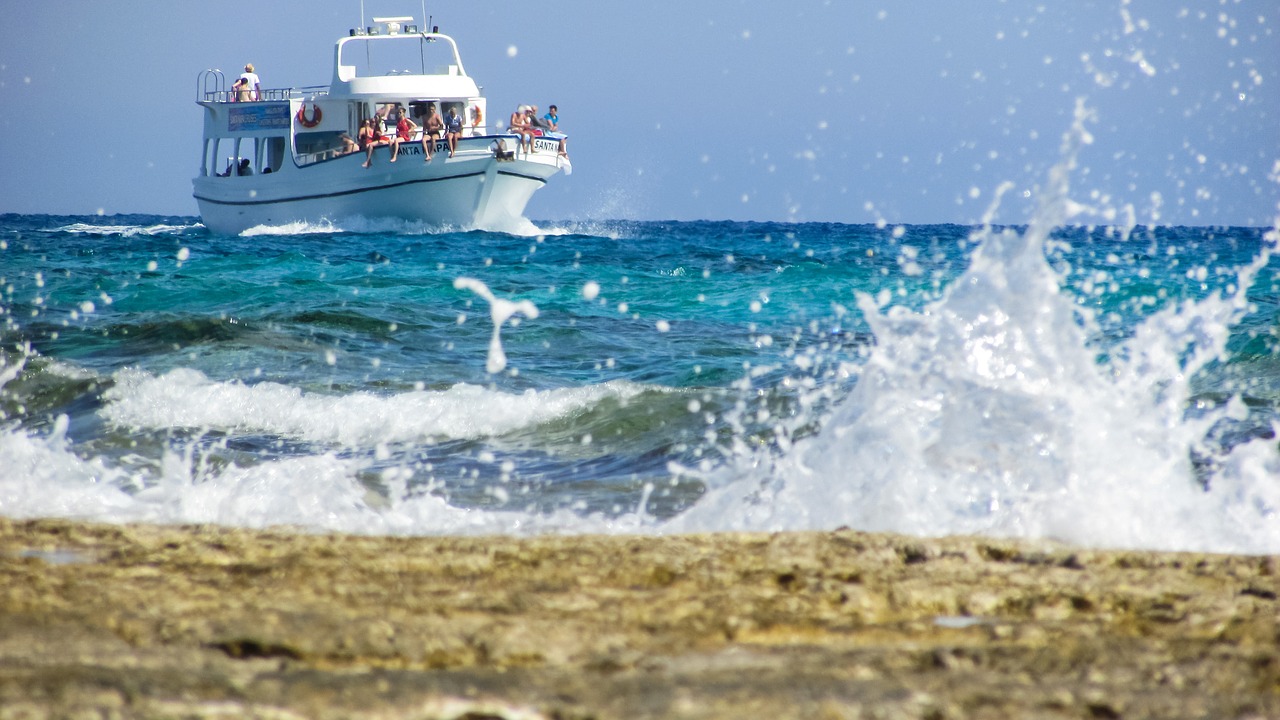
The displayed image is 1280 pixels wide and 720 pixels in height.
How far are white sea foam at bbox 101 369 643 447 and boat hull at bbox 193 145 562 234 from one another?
53.4 ft

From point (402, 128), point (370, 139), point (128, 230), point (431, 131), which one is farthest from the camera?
point (128, 230)

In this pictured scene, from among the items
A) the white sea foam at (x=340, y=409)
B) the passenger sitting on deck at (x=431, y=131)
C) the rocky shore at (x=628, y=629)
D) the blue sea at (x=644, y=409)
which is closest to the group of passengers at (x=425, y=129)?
the passenger sitting on deck at (x=431, y=131)

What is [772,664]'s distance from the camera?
1.59 metres

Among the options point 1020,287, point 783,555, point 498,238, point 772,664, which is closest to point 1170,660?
point 772,664

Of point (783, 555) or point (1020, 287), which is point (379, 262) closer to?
point (1020, 287)

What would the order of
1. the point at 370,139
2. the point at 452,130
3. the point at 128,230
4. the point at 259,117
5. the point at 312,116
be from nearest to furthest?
the point at 452,130
the point at 370,139
the point at 312,116
the point at 259,117
the point at 128,230

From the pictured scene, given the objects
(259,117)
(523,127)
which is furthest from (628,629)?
(259,117)

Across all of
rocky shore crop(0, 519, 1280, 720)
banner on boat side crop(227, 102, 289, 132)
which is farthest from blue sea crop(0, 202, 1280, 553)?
banner on boat side crop(227, 102, 289, 132)

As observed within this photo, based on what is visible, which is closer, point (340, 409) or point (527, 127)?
point (340, 409)

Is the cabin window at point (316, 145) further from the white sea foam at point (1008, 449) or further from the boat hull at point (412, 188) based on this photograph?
the white sea foam at point (1008, 449)

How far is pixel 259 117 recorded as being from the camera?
23.8 metres

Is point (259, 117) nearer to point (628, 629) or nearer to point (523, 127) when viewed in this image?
point (523, 127)

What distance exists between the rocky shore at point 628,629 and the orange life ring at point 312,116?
22.0 meters

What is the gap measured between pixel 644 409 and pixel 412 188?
58.0 ft
